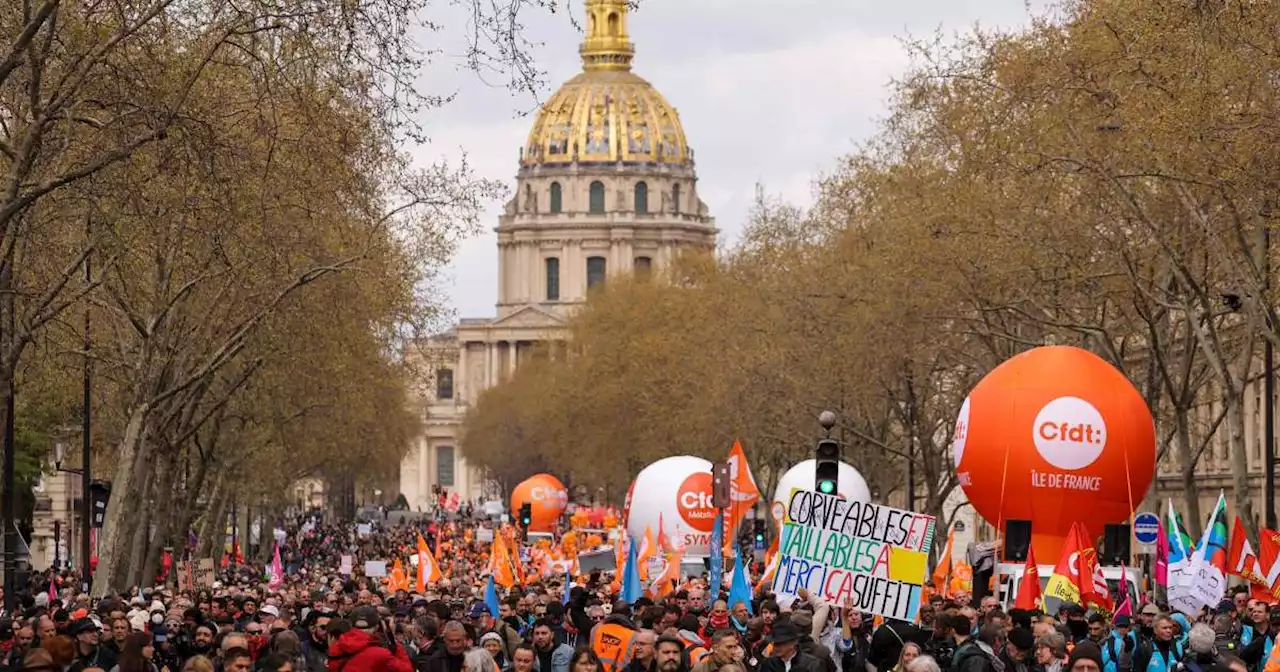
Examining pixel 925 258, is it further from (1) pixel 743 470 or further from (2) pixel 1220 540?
(2) pixel 1220 540

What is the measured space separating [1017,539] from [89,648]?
1290 centimetres

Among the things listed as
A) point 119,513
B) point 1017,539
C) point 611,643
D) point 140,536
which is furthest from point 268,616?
point 140,536

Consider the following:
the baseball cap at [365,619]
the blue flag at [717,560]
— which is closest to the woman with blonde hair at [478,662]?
the baseball cap at [365,619]

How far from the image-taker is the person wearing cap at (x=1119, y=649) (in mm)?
20820

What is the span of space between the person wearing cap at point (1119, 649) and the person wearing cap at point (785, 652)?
148 inches

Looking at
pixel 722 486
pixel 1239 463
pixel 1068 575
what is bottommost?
pixel 1068 575

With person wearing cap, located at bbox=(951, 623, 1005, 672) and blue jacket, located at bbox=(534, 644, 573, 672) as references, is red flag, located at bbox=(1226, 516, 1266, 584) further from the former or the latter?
person wearing cap, located at bbox=(951, 623, 1005, 672)

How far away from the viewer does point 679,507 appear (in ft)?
172

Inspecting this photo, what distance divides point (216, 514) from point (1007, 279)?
24.0 m

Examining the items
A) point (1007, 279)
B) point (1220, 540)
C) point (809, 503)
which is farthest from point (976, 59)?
point (809, 503)

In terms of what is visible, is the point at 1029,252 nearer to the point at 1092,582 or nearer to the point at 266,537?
the point at 1092,582

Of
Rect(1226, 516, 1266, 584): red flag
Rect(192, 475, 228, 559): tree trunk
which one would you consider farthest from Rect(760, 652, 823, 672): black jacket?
Rect(192, 475, 228, 559): tree trunk

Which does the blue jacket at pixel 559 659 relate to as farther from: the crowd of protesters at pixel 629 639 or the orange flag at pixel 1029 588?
the orange flag at pixel 1029 588

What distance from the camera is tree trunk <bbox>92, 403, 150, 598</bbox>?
3928cm
